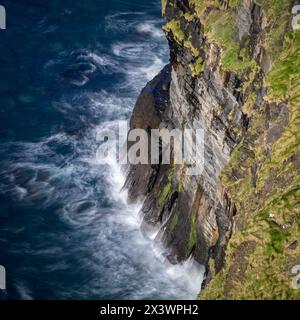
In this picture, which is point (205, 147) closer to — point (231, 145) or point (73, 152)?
point (231, 145)

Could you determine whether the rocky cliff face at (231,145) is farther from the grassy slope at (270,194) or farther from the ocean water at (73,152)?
the ocean water at (73,152)

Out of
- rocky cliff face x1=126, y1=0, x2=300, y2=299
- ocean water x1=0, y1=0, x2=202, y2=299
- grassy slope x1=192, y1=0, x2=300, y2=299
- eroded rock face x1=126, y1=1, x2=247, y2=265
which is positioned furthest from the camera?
ocean water x1=0, y1=0, x2=202, y2=299

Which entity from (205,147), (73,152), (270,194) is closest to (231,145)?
(205,147)

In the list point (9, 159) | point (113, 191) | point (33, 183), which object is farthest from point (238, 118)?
point (9, 159)

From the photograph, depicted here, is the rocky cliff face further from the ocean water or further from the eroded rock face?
the ocean water

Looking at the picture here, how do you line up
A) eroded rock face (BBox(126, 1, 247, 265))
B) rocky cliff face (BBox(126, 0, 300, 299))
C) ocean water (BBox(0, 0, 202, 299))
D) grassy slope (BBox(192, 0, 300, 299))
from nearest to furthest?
grassy slope (BBox(192, 0, 300, 299)), rocky cliff face (BBox(126, 0, 300, 299)), eroded rock face (BBox(126, 1, 247, 265)), ocean water (BBox(0, 0, 202, 299))

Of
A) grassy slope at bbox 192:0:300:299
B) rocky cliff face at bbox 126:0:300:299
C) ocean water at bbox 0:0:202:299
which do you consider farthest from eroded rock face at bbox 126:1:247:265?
grassy slope at bbox 192:0:300:299

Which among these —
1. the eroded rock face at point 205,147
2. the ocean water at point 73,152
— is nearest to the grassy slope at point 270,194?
the eroded rock face at point 205,147

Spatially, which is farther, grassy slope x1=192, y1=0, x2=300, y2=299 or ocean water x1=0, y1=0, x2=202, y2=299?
ocean water x1=0, y1=0, x2=202, y2=299
